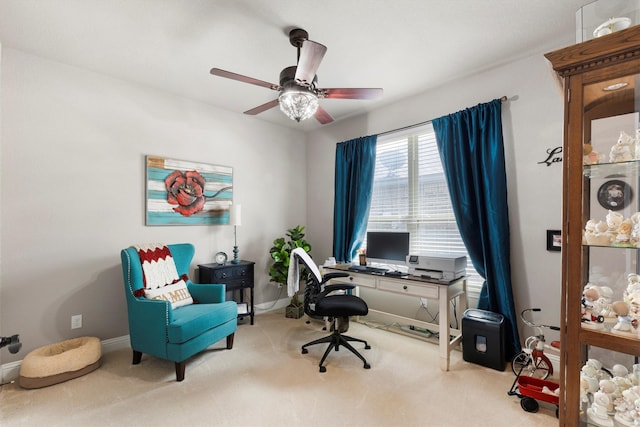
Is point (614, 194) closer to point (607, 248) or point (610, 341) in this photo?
point (607, 248)

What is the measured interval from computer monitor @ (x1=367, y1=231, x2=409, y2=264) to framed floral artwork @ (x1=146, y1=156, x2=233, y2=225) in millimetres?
1879

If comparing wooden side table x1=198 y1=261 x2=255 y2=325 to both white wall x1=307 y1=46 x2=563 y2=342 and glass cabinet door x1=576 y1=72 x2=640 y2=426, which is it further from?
Result: glass cabinet door x1=576 y1=72 x2=640 y2=426

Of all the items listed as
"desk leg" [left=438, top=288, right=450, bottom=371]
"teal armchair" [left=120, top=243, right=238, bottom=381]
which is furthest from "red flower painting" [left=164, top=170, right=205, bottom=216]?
"desk leg" [left=438, top=288, right=450, bottom=371]

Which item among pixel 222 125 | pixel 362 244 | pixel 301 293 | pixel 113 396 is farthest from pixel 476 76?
pixel 113 396

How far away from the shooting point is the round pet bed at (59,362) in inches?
86.0

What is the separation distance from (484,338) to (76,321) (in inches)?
146

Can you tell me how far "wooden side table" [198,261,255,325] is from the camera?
329 centimetres

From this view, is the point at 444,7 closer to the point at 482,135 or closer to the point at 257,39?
the point at 482,135

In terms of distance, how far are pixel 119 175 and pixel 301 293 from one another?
9.11ft

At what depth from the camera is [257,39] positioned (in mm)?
2330

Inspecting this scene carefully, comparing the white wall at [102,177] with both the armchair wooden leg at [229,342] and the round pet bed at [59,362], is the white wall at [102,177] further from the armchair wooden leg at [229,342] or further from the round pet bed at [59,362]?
the armchair wooden leg at [229,342]

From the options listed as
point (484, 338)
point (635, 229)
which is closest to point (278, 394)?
point (484, 338)

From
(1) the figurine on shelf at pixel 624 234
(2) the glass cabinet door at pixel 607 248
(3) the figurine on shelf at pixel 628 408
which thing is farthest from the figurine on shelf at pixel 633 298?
(3) the figurine on shelf at pixel 628 408

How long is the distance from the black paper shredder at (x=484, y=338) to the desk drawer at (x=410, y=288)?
40 centimetres
